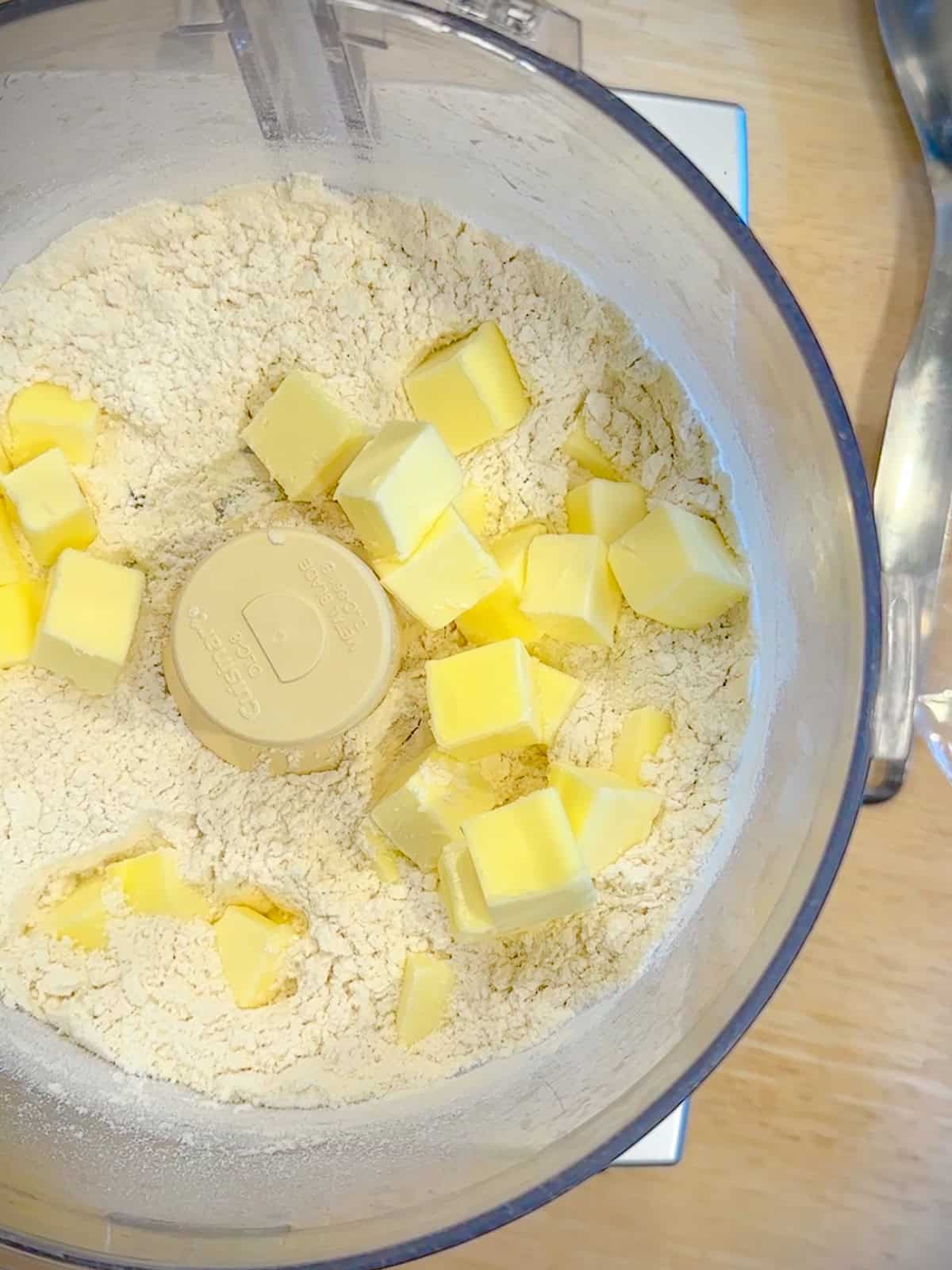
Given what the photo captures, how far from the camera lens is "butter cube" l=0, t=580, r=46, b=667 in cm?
66

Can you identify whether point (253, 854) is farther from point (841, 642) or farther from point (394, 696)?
point (841, 642)

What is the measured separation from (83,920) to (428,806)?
23 cm

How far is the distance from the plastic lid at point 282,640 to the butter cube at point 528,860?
115 millimetres

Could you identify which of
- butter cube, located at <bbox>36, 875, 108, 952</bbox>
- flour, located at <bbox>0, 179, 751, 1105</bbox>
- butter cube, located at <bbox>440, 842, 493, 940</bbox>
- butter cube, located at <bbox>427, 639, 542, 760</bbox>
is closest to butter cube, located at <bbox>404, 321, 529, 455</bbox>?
flour, located at <bbox>0, 179, 751, 1105</bbox>

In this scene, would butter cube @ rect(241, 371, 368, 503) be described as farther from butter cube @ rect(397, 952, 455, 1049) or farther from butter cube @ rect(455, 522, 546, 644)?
butter cube @ rect(397, 952, 455, 1049)

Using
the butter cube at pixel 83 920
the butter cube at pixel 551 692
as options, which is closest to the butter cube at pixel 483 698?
the butter cube at pixel 551 692

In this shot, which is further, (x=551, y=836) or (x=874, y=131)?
(x=874, y=131)

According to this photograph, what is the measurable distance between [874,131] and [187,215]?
46 cm

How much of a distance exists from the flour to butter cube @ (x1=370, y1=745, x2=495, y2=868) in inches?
0.9

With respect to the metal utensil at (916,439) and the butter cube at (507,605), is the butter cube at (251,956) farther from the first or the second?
the metal utensil at (916,439)

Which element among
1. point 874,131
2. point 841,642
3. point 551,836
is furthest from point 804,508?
point 874,131

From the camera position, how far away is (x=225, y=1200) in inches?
23.4

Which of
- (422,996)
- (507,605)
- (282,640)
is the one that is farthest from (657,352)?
(422,996)

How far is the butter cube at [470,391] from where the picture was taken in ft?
2.06
